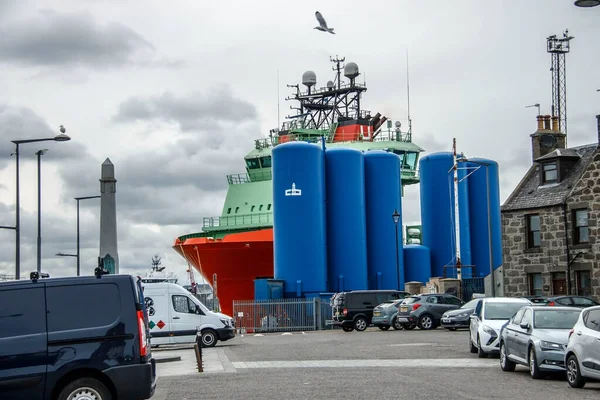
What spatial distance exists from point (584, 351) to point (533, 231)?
2561 centimetres

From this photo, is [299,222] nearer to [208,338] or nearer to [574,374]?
[208,338]

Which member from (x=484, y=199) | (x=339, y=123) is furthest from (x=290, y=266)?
(x=339, y=123)

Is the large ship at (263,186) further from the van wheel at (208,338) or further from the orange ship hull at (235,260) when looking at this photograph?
the van wheel at (208,338)

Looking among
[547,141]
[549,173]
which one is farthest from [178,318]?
[547,141]

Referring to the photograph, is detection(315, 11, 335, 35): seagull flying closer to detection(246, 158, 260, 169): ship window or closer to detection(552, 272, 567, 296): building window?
detection(552, 272, 567, 296): building window

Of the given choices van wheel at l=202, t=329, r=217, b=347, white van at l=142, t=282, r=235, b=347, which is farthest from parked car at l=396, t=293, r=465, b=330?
van wheel at l=202, t=329, r=217, b=347

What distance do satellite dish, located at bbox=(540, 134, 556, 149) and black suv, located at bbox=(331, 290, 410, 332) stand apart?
9.87m

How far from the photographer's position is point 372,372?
58.2ft

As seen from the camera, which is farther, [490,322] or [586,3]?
[490,322]

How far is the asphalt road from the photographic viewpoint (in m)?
14.2

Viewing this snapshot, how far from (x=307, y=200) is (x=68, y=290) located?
36616 millimetres

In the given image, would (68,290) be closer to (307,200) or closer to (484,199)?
(307,200)

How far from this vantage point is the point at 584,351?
14469 mm

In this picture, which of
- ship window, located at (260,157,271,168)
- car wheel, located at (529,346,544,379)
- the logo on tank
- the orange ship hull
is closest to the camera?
car wheel, located at (529,346,544,379)
